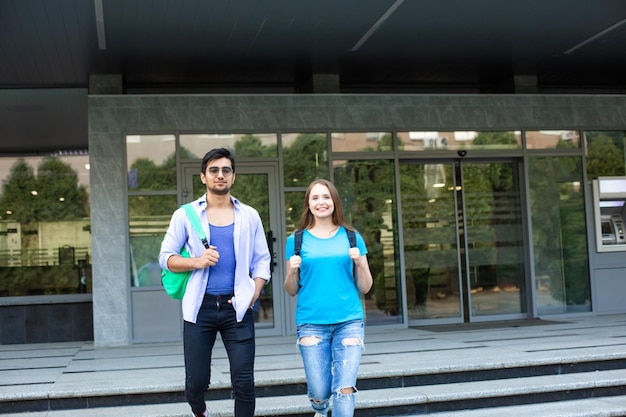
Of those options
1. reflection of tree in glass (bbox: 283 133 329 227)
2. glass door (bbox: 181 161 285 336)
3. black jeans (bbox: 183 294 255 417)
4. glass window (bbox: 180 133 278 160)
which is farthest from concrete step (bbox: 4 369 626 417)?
glass window (bbox: 180 133 278 160)

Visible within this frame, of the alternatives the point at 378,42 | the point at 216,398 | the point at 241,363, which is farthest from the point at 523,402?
the point at 378,42

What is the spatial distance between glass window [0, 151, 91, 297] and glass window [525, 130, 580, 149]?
6004mm

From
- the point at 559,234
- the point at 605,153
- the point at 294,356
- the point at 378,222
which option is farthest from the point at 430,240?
the point at 294,356

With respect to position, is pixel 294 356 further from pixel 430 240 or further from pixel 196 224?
pixel 196 224

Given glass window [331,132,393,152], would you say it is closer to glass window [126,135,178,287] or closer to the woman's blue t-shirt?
glass window [126,135,178,287]

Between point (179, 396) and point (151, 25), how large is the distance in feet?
12.3

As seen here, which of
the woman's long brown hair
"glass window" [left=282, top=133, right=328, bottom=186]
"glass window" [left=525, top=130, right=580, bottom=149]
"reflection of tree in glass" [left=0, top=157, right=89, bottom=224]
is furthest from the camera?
"glass window" [left=525, top=130, right=580, bottom=149]

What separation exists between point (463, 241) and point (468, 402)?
4775 millimetres

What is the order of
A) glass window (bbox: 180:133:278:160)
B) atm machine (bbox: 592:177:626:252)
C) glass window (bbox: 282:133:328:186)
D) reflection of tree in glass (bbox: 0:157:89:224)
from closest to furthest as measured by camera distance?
1. glass window (bbox: 180:133:278:160)
2. glass window (bbox: 282:133:328:186)
3. reflection of tree in glass (bbox: 0:157:89:224)
4. atm machine (bbox: 592:177:626:252)

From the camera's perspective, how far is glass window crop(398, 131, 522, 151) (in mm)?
10062

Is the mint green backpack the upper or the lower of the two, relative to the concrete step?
upper

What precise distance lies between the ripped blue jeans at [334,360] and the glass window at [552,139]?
7076 millimetres

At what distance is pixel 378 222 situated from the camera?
9.98m

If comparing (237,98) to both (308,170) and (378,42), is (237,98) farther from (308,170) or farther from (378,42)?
(378,42)
